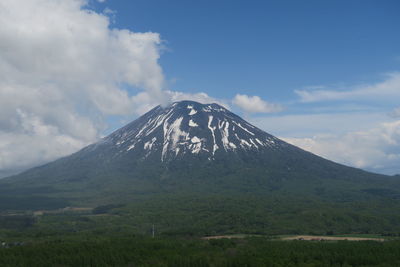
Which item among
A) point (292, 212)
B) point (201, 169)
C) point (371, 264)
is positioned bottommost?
point (371, 264)

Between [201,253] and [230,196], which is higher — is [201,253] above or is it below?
below

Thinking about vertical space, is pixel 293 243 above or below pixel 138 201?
below

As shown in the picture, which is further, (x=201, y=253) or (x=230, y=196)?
(x=230, y=196)

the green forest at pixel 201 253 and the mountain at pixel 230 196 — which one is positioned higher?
the mountain at pixel 230 196

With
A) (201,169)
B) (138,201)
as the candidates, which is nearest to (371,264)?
(138,201)

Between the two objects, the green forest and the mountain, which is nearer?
the green forest

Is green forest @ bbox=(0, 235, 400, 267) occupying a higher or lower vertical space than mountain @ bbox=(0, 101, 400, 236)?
lower

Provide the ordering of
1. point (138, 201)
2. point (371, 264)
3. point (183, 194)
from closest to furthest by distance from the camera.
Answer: point (371, 264)
point (138, 201)
point (183, 194)

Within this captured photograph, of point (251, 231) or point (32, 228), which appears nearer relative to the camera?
point (251, 231)

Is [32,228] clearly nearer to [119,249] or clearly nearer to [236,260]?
[119,249]

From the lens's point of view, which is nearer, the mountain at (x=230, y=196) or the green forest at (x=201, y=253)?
the green forest at (x=201, y=253)

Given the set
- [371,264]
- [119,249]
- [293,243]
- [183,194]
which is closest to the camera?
[371,264]
